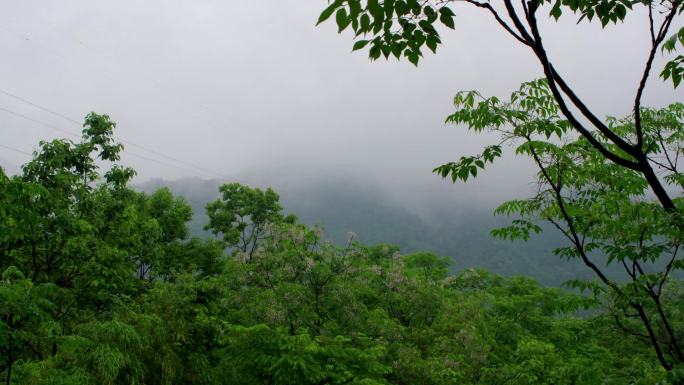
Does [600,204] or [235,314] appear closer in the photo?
[600,204]

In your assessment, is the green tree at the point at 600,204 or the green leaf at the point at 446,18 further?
the green tree at the point at 600,204

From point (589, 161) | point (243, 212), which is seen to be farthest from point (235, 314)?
point (243, 212)

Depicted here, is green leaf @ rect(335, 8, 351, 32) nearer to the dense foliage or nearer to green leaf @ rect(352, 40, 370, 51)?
green leaf @ rect(352, 40, 370, 51)

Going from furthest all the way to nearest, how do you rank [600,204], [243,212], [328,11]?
[243,212] < [600,204] < [328,11]

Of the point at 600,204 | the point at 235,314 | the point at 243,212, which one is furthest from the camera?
the point at 243,212

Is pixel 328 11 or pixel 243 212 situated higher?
pixel 328 11

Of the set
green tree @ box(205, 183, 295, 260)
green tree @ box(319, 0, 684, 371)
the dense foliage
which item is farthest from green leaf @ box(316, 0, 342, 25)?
green tree @ box(205, 183, 295, 260)

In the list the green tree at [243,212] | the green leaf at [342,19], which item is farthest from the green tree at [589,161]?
the green tree at [243,212]

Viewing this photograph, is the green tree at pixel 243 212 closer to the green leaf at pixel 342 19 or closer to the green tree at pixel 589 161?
the green tree at pixel 589 161

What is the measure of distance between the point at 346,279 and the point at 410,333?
340 centimetres

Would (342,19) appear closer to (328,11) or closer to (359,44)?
(328,11)

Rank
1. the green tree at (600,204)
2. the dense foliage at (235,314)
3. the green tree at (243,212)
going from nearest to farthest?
the green tree at (600,204) → the dense foliage at (235,314) → the green tree at (243,212)

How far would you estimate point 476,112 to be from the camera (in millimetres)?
5473

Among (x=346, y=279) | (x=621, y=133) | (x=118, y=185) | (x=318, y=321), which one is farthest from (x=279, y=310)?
(x=621, y=133)
